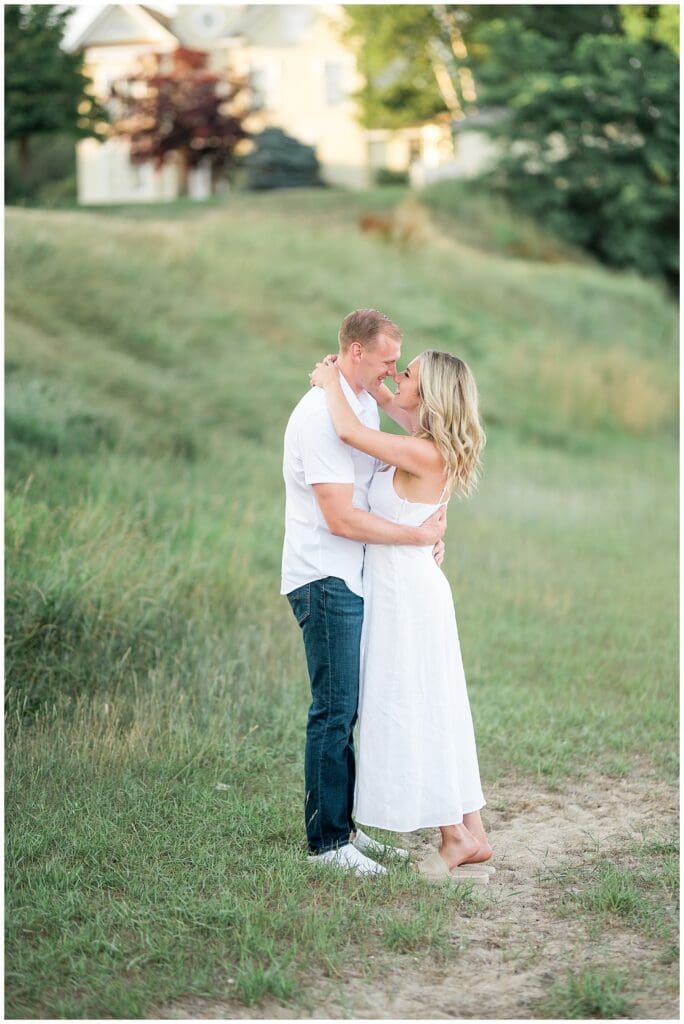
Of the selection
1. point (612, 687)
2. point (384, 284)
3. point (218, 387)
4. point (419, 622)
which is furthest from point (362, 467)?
point (384, 284)

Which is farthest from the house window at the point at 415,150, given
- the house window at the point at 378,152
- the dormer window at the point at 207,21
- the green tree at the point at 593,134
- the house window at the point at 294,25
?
the green tree at the point at 593,134

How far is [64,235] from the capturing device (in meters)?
17.6

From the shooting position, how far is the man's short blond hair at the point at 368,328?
15.6 ft

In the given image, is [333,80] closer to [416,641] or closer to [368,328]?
[368,328]

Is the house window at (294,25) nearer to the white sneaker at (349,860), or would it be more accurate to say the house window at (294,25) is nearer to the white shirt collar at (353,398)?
the white shirt collar at (353,398)

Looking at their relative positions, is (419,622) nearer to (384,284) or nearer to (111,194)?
(384,284)

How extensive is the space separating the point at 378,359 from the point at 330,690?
1.36 metres

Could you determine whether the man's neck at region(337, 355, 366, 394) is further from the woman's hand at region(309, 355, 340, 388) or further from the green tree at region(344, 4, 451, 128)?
the green tree at region(344, 4, 451, 128)

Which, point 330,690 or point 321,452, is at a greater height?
point 321,452

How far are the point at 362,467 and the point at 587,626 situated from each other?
500 centimetres

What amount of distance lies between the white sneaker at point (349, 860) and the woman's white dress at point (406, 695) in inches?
6.1

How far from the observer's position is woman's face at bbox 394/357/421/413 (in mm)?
4898

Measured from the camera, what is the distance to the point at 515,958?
4277mm

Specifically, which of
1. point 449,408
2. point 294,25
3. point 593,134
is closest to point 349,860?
point 449,408
